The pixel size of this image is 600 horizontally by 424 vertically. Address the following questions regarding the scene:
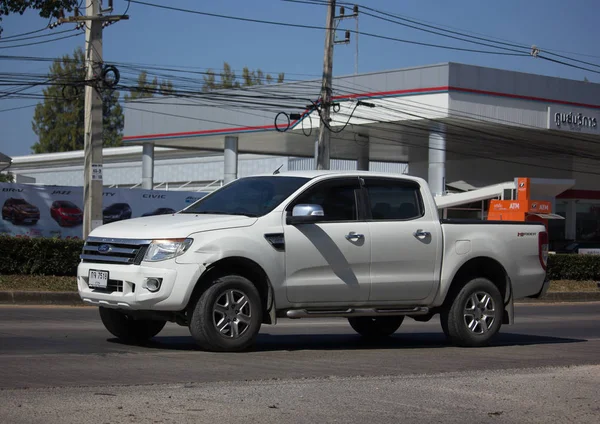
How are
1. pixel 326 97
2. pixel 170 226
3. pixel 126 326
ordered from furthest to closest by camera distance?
1. pixel 326 97
2. pixel 126 326
3. pixel 170 226

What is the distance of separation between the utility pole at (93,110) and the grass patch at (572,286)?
486 inches

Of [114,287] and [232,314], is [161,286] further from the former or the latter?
[232,314]

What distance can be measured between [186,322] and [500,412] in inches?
145

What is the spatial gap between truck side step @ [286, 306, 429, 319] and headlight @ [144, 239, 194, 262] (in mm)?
1433

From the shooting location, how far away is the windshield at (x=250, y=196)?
9.67m

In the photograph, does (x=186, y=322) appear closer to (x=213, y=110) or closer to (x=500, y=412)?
(x=500, y=412)

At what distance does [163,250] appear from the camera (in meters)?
8.81

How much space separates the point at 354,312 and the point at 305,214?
1.29 metres

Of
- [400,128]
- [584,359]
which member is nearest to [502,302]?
[584,359]

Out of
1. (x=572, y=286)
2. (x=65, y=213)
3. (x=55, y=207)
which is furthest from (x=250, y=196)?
(x=65, y=213)

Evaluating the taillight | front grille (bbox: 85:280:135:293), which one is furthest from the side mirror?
the taillight

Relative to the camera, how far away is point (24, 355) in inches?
340

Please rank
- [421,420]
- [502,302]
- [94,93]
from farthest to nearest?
[94,93], [502,302], [421,420]

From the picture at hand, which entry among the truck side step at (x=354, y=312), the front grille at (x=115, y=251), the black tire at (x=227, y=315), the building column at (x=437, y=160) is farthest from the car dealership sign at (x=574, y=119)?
the front grille at (x=115, y=251)
